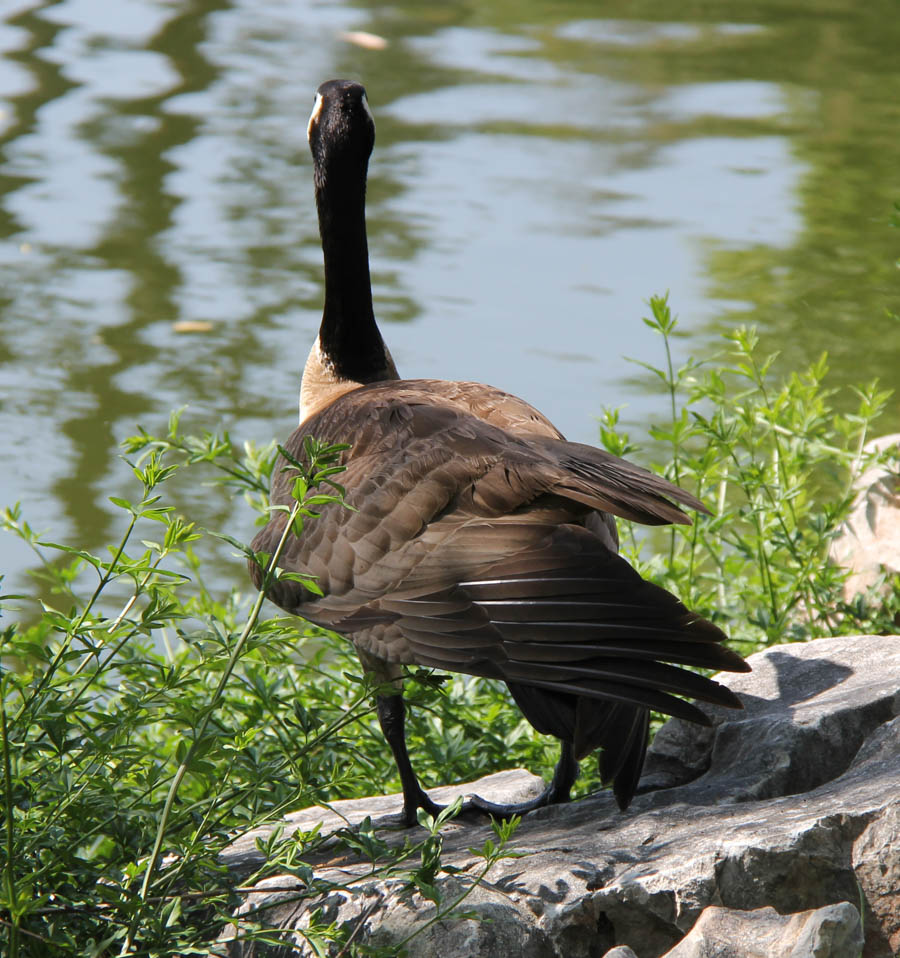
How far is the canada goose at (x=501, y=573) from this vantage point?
282 centimetres

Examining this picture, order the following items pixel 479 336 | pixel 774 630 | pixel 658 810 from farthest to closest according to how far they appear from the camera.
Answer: pixel 479 336
pixel 774 630
pixel 658 810

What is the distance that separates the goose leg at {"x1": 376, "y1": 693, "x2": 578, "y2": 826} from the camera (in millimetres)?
3592

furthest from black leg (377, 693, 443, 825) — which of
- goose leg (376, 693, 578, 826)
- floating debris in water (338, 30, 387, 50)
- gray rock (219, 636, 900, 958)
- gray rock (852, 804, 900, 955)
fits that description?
Result: floating debris in water (338, 30, 387, 50)

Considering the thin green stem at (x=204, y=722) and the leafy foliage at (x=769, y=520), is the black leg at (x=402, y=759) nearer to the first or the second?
the thin green stem at (x=204, y=722)

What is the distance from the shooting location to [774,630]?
180 inches

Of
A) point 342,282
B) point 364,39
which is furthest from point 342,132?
point 364,39

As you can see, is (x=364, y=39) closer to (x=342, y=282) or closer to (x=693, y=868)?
(x=342, y=282)

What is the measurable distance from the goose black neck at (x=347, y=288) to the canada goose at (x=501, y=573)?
2.55ft

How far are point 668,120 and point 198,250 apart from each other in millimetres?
4848

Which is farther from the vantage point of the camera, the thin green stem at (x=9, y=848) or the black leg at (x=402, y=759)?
the black leg at (x=402, y=759)

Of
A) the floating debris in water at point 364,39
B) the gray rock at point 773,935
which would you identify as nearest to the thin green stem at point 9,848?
the gray rock at point 773,935

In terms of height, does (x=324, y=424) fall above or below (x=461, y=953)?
above

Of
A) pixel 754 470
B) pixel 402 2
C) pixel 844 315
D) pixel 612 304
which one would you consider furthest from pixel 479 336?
pixel 402 2

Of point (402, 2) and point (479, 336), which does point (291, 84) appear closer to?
point (402, 2)
